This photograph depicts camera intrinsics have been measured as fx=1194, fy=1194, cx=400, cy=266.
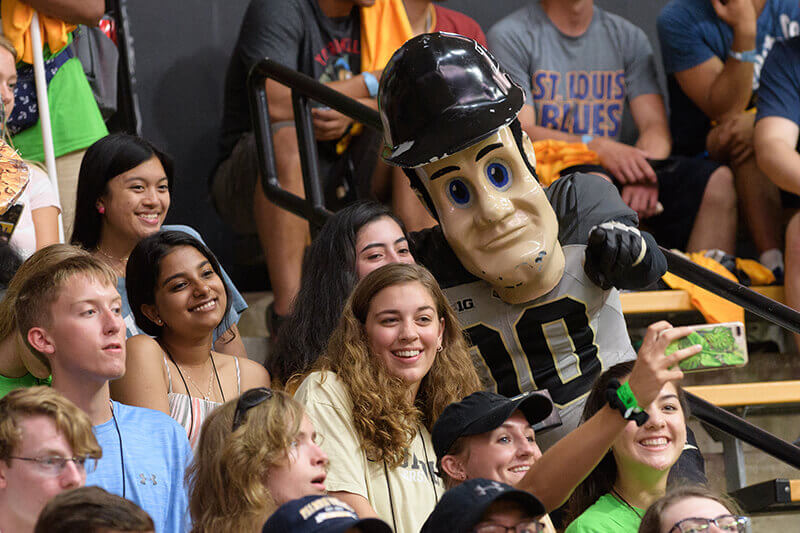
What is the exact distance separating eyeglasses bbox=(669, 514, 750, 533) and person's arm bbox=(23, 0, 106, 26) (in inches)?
96.6

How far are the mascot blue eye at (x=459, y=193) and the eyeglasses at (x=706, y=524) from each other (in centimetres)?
91

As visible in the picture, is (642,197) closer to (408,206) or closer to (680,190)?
(680,190)

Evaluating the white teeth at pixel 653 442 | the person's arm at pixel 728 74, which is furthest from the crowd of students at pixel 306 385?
the person's arm at pixel 728 74

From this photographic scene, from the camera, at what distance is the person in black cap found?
1.98 m

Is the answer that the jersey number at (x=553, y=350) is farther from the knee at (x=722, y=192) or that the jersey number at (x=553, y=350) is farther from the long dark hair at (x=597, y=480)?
the knee at (x=722, y=192)

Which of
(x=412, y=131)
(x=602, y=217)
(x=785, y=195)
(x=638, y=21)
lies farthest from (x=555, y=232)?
(x=638, y=21)

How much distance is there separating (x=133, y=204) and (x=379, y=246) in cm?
71

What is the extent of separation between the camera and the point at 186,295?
2.79m

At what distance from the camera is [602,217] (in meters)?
2.82

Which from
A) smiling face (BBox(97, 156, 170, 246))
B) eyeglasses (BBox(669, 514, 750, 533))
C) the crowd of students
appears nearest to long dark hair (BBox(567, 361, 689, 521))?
the crowd of students

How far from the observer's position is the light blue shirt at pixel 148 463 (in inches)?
90.4

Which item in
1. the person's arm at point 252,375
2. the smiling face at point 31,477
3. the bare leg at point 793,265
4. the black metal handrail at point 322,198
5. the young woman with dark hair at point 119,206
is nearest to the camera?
the smiling face at point 31,477

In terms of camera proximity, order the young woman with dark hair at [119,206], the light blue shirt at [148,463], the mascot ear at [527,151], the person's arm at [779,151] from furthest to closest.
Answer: the person's arm at [779,151], the young woman with dark hair at [119,206], the mascot ear at [527,151], the light blue shirt at [148,463]

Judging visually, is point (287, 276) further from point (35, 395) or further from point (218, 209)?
point (35, 395)
